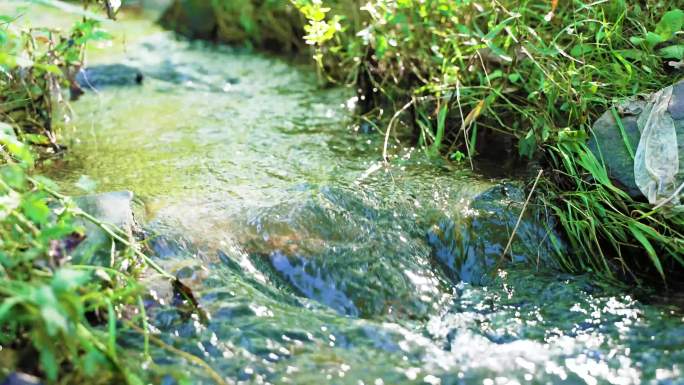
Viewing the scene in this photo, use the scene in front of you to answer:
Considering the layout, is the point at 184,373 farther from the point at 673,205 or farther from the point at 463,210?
the point at 673,205

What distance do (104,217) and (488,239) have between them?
1.33m

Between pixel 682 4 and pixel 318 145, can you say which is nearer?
pixel 682 4

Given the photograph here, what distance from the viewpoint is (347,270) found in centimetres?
257

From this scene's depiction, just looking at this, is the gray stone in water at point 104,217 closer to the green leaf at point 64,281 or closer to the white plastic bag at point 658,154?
the green leaf at point 64,281

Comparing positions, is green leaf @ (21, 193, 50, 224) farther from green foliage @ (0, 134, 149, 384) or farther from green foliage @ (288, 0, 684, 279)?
green foliage @ (288, 0, 684, 279)

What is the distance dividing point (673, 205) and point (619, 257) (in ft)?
0.84

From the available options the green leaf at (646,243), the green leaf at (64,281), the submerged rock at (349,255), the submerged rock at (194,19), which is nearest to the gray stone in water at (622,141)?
the green leaf at (646,243)

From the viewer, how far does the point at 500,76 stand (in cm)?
332

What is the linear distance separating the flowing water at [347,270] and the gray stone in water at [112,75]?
0.86 meters

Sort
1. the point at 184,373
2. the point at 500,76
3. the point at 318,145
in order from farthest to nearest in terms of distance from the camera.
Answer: the point at 318,145
the point at 500,76
the point at 184,373

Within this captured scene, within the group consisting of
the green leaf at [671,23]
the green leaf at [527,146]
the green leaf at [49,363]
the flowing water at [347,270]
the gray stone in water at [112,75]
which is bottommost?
the flowing water at [347,270]

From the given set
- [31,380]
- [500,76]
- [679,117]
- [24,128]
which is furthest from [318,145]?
[31,380]

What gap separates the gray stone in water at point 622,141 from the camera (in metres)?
2.66

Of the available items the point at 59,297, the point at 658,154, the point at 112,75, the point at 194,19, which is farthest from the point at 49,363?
the point at 194,19
